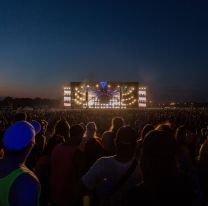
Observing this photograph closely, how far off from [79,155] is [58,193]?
506 mm

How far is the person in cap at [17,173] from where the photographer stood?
195 centimetres

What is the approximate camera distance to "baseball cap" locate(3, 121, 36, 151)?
211cm

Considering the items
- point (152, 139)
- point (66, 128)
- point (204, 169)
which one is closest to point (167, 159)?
point (152, 139)

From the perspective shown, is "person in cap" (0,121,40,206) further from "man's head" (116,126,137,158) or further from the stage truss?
the stage truss

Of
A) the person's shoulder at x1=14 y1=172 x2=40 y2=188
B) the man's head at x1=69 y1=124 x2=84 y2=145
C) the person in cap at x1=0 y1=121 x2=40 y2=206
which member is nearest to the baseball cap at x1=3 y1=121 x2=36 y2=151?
the person in cap at x1=0 y1=121 x2=40 y2=206

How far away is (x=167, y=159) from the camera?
77.6 inches

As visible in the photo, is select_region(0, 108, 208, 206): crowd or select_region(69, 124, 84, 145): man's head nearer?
select_region(0, 108, 208, 206): crowd

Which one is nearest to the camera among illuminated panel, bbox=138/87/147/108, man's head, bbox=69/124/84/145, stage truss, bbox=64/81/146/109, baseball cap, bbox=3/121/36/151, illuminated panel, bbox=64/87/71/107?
baseball cap, bbox=3/121/36/151

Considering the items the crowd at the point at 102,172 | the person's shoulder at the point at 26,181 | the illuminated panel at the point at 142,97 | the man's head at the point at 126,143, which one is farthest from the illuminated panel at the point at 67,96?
the person's shoulder at the point at 26,181

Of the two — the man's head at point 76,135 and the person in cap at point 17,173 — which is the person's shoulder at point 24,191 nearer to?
the person in cap at point 17,173

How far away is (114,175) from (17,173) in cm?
90

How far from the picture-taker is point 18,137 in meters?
2.14

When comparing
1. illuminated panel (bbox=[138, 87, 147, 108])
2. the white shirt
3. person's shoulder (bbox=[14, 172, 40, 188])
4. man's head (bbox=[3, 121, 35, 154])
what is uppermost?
illuminated panel (bbox=[138, 87, 147, 108])

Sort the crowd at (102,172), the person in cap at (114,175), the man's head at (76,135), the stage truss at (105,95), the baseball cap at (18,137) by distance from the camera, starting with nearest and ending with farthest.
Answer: the crowd at (102,172), the baseball cap at (18,137), the person in cap at (114,175), the man's head at (76,135), the stage truss at (105,95)
